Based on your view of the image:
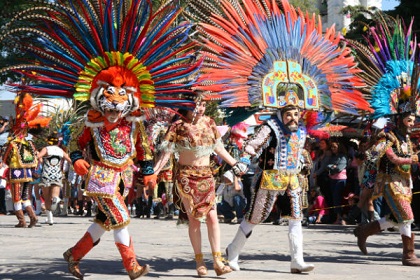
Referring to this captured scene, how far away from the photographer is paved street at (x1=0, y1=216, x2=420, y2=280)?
891 cm

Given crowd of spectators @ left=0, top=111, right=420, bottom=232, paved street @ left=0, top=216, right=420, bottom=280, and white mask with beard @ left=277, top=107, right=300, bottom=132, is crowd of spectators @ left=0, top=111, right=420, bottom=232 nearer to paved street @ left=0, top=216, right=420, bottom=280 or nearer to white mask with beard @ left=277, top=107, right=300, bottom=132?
paved street @ left=0, top=216, right=420, bottom=280

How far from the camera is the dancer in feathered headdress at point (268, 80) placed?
9039 mm

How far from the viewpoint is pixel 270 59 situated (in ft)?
30.9

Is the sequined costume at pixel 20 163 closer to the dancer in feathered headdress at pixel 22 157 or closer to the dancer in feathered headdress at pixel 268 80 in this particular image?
the dancer in feathered headdress at pixel 22 157

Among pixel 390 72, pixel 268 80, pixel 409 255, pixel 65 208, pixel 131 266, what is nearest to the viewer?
pixel 131 266

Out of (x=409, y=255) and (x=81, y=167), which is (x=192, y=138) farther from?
(x=409, y=255)

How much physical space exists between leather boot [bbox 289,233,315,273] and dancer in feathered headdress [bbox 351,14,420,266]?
1574mm

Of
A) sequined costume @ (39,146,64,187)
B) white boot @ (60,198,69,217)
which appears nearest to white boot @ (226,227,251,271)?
sequined costume @ (39,146,64,187)

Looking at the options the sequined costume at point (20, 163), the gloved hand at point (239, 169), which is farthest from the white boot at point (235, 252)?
the sequined costume at point (20, 163)

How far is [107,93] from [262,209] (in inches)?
82.1

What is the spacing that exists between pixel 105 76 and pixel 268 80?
189cm

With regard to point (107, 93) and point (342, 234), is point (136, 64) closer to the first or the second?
point (107, 93)

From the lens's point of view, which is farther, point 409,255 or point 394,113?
point 394,113

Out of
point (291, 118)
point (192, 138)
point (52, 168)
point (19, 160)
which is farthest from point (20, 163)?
point (291, 118)
